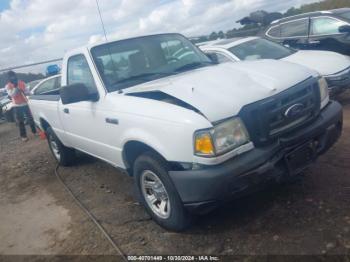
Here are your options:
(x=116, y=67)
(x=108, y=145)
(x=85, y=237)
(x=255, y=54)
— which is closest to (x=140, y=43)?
(x=116, y=67)

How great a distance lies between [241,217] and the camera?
3.62 meters

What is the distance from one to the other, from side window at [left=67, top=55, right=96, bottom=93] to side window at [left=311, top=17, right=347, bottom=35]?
5883mm

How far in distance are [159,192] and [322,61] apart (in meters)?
4.81

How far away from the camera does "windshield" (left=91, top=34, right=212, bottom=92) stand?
4156 millimetres

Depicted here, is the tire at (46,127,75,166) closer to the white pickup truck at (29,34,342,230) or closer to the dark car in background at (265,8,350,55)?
the white pickup truck at (29,34,342,230)

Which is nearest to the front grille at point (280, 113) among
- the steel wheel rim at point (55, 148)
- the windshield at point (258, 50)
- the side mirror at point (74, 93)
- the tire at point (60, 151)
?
the side mirror at point (74, 93)

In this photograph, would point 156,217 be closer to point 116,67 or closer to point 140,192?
point 140,192

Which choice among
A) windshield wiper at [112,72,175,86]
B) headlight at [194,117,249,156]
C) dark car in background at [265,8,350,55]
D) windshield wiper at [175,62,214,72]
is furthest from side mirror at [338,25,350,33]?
headlight at [194,117,249,156]

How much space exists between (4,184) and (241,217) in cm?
473

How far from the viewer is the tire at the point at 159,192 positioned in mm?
3256

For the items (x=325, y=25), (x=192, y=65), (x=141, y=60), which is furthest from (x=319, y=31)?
(x=141, y=60)

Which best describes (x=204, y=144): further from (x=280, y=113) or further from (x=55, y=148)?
(x=55, y=148)

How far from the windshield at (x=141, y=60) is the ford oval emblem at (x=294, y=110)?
1512mm

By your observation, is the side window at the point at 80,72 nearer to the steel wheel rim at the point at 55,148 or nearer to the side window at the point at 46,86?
the steel wheel rim at the point at 55,148
